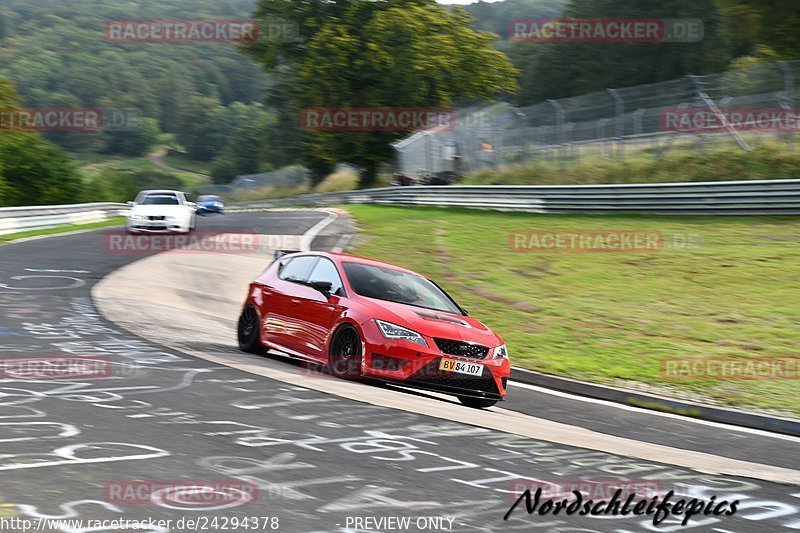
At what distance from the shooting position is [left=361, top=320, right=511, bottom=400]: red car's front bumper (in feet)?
32.8

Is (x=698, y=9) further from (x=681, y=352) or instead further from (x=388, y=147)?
(x=681, y=352)

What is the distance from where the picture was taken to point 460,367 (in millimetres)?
10164

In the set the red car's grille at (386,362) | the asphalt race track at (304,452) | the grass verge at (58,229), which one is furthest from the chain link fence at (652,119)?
the red car's grille at (386,362)

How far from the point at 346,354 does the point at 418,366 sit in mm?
907

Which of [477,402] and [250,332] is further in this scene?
[250,332]

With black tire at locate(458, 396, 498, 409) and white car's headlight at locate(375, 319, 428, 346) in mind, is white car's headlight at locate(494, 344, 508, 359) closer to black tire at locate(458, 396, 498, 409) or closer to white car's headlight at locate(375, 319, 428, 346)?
black tire at locate(458, 396, 498, 409)

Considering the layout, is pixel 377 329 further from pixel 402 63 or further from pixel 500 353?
pixel 402 63

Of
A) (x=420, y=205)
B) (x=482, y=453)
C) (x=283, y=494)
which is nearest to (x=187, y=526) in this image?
(x=283, y=494)

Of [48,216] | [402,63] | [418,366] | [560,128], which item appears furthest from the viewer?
[402,63]

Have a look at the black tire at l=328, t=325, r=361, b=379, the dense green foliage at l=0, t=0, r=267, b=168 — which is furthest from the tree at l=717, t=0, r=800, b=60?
the dense green foliage at l=0, t=0, r=267, b=168

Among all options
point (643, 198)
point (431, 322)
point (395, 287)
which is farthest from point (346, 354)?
point (643, 198)

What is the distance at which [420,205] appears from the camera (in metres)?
42.4

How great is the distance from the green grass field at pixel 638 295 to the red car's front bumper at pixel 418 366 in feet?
7.77

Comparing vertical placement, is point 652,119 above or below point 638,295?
above
